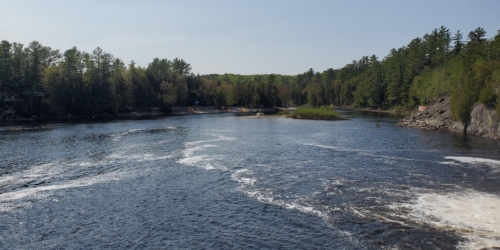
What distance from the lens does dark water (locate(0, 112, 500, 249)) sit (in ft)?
63.1

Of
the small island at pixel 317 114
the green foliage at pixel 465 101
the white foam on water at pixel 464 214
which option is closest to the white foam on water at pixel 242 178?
the white foam on water at pixel 464 214

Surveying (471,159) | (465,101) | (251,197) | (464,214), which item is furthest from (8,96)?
(464,214)

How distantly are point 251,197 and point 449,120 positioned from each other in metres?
58.6

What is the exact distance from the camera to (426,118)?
7719 centimetres

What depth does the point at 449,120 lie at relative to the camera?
70375 millimetres

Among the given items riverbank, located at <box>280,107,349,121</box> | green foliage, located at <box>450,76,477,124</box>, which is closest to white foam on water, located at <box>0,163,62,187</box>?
green foliage, located at <box>450,76,477,124</box>

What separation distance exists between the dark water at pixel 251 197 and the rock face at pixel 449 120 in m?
10.8

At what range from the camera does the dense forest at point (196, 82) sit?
82.2 meters

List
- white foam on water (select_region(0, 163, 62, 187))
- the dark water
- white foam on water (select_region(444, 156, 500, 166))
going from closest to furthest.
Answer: the dark water → white foam on water (select_region(0, 163, 62, 187)) → white foam on water (select_region(444, 156, 500, 166))

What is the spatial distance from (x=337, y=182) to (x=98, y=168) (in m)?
23.0

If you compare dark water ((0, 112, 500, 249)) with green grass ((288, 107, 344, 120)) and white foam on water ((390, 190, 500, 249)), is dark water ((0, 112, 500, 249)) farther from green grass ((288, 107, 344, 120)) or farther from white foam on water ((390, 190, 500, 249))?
green grass ((288, 107, 344, 120))

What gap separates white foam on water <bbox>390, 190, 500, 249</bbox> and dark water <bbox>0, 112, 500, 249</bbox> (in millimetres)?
70

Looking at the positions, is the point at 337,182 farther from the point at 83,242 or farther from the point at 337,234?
the point at 83,242

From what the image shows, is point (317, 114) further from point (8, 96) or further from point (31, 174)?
point (8, 96)
